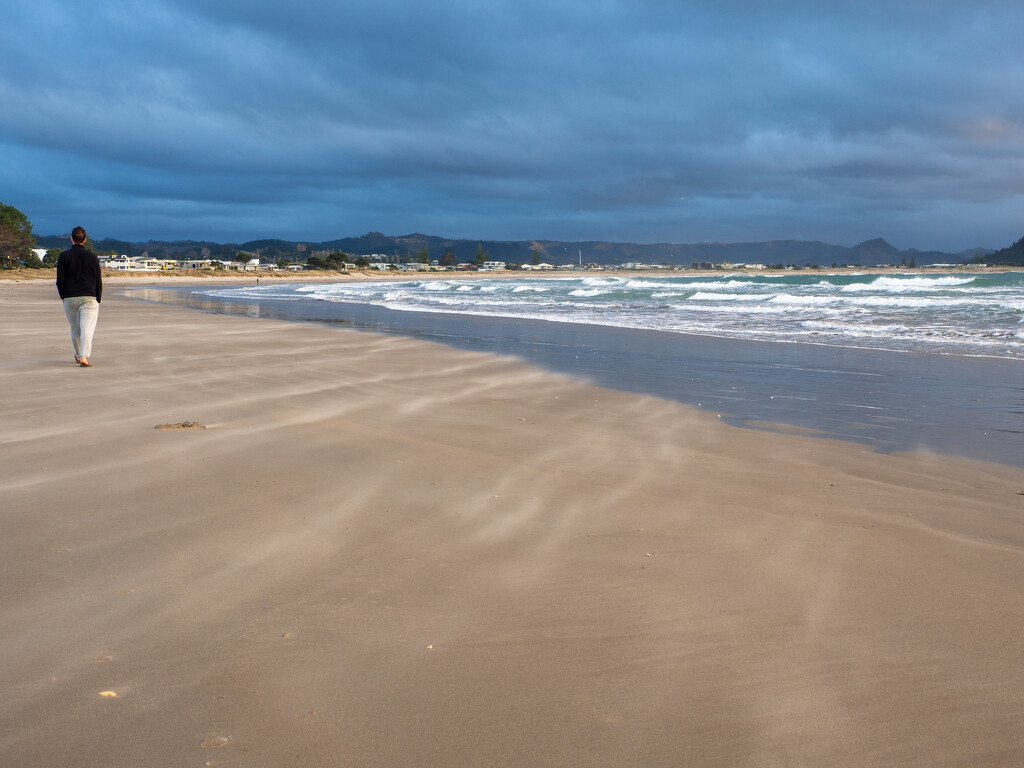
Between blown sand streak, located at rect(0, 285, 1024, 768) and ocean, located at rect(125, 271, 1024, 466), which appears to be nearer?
blown sand streak, located at rect(0, 285, 1024, 768)

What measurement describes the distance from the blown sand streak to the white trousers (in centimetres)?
374

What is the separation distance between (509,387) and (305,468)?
393 cm

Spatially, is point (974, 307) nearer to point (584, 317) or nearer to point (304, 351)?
point (584, 317)

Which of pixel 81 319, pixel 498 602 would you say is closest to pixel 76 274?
pixel 81 319

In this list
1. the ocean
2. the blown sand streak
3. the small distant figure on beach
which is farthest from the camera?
the small distant figure on beach

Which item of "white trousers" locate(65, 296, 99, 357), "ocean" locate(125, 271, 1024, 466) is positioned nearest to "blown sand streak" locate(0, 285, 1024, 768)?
"ocean" locate(125, 271, 1024, 466)

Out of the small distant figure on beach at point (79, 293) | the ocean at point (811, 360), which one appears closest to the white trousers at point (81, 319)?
the small distant figure on beach at point (79, 293)

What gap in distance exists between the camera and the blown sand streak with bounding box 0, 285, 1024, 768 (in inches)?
75.9

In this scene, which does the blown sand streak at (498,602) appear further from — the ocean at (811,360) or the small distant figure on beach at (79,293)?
the small distant figure on beach at (79,293)

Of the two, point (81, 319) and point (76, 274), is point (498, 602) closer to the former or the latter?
point (81, 319)

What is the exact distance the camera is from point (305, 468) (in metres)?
4.37

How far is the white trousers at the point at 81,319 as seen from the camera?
8.58m

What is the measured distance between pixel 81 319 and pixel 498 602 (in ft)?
26.1

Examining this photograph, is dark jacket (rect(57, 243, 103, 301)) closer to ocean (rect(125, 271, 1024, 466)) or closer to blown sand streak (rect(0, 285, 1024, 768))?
blown sand streak (rect(0, 285, 1024, 768))
